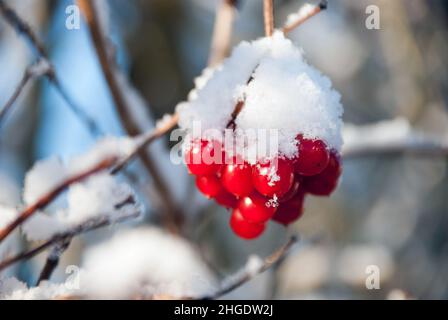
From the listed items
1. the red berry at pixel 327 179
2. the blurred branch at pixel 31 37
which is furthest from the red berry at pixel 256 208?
the blurred branch at pixel 31 37

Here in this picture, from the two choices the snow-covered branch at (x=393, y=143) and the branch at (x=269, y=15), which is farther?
the snow-covered branch at (x=393, y=143)

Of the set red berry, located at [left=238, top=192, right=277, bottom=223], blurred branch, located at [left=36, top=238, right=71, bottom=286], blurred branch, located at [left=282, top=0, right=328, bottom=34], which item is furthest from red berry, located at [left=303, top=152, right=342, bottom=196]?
blurred branch, located at [left=36, top=238, right=71, bottom=286]

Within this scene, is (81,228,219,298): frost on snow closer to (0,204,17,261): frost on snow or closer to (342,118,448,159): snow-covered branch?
(0,204,17,261): frost on snow

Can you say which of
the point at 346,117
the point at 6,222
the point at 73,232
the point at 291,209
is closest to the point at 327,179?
the point at 291,209

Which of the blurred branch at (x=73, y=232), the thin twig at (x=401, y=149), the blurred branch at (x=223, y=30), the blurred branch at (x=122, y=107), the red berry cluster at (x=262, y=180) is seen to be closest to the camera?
the blurred branch at (x=73, y=232)

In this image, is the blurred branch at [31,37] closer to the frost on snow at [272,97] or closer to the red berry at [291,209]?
the frost on snow at [272,97]

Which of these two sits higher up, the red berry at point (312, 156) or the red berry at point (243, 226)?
the red berry at point (312, 156)

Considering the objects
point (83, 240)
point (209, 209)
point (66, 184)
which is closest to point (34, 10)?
point (83, 240)
